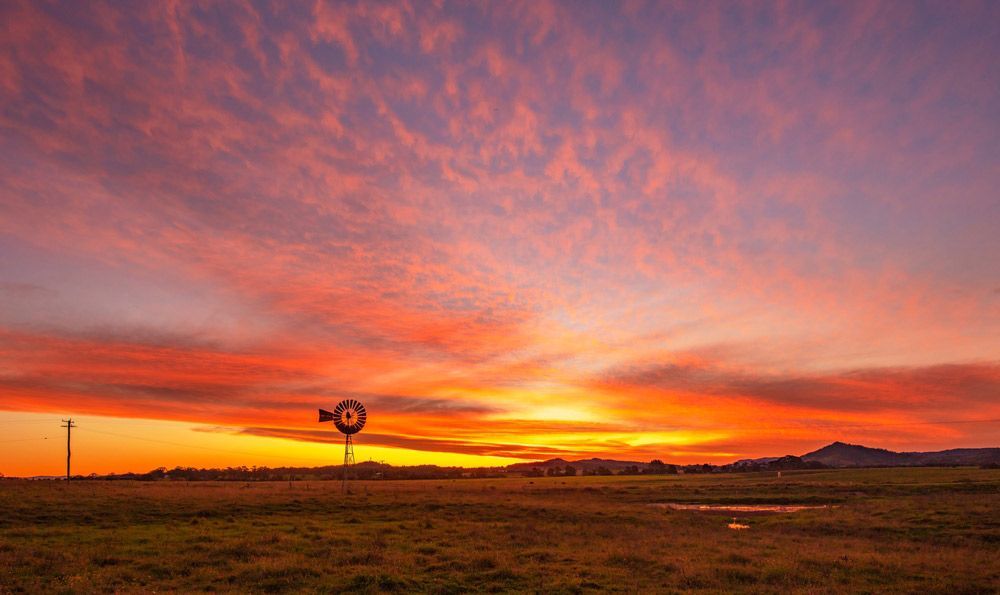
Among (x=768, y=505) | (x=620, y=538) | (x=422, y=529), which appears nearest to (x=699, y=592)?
(x=620, y=538)

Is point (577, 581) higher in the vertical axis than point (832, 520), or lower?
higher

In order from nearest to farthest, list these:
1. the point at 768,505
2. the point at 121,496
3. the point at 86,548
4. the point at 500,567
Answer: the point at 500,567
the point at 86,548
the point at 121,496
the point at 768,505

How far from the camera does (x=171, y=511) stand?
48.8 metres

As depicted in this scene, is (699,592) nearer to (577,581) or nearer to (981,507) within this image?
(577,581)

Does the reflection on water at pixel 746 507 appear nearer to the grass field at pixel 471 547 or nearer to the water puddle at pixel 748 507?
A: the water puddle at pixel 748 507

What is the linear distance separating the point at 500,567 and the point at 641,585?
6.88m

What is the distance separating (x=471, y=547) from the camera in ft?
113

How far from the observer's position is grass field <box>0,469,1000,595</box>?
24.8m

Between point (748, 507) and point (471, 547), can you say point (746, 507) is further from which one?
point (471, 547)

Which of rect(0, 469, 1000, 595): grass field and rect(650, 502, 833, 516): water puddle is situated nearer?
rect(0, 469, 1000, 595): grass field

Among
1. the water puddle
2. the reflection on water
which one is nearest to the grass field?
the water puddle

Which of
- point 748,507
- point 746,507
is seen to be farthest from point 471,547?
point 748,507

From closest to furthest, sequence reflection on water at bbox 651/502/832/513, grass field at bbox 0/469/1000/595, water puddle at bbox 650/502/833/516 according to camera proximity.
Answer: grass field at bbox 0/469/1000/595
water puddle at bbox 650/502/833/516
reflection on water at bbox 651/502/832/513

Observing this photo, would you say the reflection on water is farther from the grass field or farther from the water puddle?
the grass field
